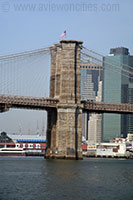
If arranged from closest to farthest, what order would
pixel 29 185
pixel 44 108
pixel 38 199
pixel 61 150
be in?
pixel 38 199, pixel 29 185, pixel 61 150, pixel 44 108

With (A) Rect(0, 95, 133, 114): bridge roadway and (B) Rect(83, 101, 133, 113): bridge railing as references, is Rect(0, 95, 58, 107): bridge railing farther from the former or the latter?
(B) Rect(83, 101, 133, 113): bridge railing

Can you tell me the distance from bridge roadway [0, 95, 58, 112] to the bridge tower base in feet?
7.56

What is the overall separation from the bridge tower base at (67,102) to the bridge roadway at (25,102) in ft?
7.56

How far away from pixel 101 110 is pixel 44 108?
1341 cm

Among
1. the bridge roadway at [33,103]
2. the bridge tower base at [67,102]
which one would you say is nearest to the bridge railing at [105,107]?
the bridge roadway at [33,103]

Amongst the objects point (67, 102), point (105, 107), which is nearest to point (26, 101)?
point (67, 102)

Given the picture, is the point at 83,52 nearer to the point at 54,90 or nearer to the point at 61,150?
the point at 54,90

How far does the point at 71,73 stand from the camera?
113375 mm

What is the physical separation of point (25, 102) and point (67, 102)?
9.15 m

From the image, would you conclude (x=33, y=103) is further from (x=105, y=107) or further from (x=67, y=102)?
(x=105, y=107)

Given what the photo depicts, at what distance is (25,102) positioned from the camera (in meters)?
112

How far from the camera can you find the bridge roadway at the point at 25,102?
4368 inches

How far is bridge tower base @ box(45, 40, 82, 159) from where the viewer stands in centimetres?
11112

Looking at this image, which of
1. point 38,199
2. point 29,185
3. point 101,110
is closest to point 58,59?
point 101,110
